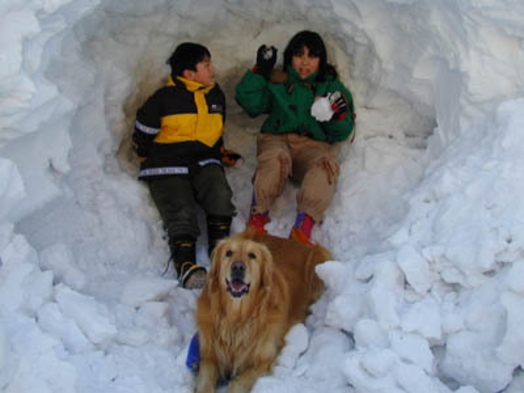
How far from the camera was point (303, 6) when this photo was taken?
3807mm

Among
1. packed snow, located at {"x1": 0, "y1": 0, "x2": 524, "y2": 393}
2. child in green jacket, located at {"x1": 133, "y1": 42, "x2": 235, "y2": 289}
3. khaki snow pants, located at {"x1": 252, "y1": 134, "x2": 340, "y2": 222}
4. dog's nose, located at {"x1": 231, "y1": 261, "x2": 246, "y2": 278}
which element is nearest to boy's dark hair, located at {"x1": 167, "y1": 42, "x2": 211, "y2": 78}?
child in green jacket, located at {"x1": 133, "y1": 42, "x2": 235, "y2": 289}

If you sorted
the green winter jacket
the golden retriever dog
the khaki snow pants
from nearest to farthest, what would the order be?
the golden retriever dog, the khaki snow pants, the green winter jacket

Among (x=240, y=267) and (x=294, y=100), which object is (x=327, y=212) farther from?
(x=240, y=267)

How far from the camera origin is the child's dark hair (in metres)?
3.82

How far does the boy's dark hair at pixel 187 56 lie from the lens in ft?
12.1

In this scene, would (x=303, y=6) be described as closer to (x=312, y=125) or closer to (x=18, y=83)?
(x=312, y=125)

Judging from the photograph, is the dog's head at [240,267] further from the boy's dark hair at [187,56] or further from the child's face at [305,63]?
the child's face at [305,63]

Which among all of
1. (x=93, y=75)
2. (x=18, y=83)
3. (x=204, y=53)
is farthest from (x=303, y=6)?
(x=18, y=83)

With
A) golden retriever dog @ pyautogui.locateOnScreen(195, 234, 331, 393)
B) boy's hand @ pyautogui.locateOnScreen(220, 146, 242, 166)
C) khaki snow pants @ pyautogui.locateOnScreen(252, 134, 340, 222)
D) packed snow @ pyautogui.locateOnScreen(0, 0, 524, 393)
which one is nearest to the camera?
packed snow @ pyautogui.locateOnScreen(0, 0, 524, 393)

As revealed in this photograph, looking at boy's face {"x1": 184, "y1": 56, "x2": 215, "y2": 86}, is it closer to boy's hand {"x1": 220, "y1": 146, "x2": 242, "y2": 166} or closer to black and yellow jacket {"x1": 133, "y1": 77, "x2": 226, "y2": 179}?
black and yellow jacket {"x1": 133, "y1": 77, "x2": 226, "y2": 179}

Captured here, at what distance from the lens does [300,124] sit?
3914mm

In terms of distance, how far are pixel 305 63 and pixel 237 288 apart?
156 cm

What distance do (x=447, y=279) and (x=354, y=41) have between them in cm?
174

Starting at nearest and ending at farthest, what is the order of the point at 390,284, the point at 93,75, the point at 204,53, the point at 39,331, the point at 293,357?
the point at 39,331, the point at 390,284, the point at 293,357, the point at 93,75, the point at 204,53
